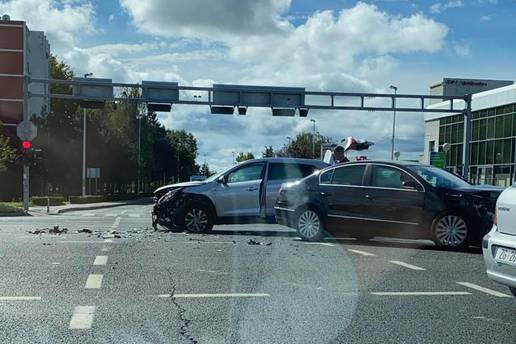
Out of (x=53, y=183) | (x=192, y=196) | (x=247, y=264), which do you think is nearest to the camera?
(x=247, y=264)

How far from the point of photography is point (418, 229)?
38.7 feet

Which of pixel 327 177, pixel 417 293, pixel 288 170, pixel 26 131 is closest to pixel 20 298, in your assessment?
pixel 417 293

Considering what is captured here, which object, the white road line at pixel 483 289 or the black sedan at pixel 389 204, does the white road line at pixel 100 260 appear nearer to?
the black sedan at pixel 389 204

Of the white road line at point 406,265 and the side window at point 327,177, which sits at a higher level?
the side window at point 327,177

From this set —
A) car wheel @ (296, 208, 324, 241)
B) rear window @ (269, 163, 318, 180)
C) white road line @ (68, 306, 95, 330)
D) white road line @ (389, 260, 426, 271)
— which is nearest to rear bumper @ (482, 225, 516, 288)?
white road line @ (389, 260, 426, 271)

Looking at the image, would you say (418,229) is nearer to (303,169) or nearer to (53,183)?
(303,169)

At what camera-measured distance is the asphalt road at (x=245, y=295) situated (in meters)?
5.81

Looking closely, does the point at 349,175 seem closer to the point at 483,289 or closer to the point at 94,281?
the point at 483,289

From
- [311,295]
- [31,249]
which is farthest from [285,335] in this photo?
[31,249]

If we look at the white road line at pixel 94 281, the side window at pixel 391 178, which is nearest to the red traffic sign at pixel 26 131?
the side window at pixel 391 178

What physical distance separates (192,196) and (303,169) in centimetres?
275

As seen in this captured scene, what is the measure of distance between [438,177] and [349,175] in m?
1.72

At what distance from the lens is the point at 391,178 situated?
12320mm

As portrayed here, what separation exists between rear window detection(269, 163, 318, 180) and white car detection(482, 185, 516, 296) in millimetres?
8470
